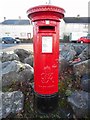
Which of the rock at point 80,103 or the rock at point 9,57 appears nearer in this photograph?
the rock at point 80,103

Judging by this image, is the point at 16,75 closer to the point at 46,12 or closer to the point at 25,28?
the point at 46,12

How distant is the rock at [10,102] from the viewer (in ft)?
12.5

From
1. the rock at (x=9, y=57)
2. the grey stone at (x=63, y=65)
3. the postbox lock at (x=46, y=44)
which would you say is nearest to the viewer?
the postbox lock at (x=46, y=44)

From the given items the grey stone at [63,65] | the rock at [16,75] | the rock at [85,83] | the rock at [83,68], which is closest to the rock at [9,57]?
the rock at [16,75]

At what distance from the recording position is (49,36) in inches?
138

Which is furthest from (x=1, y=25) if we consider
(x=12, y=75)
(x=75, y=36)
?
(x=12, y=75)

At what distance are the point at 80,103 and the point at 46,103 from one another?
67 cm

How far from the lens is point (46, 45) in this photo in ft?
11.7

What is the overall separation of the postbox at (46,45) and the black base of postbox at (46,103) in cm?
7

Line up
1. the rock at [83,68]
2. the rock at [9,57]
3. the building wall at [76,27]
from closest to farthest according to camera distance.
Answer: the rock at [83,68]
the rock at [9,57]
the building wall at [76,27]

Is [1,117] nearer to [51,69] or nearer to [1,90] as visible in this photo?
[1,90]

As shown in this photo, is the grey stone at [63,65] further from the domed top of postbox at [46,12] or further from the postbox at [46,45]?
the domed top of postbox at [46,12]

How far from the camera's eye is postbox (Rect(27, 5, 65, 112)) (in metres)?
3.45

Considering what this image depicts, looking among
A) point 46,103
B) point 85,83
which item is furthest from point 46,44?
point 85,83
